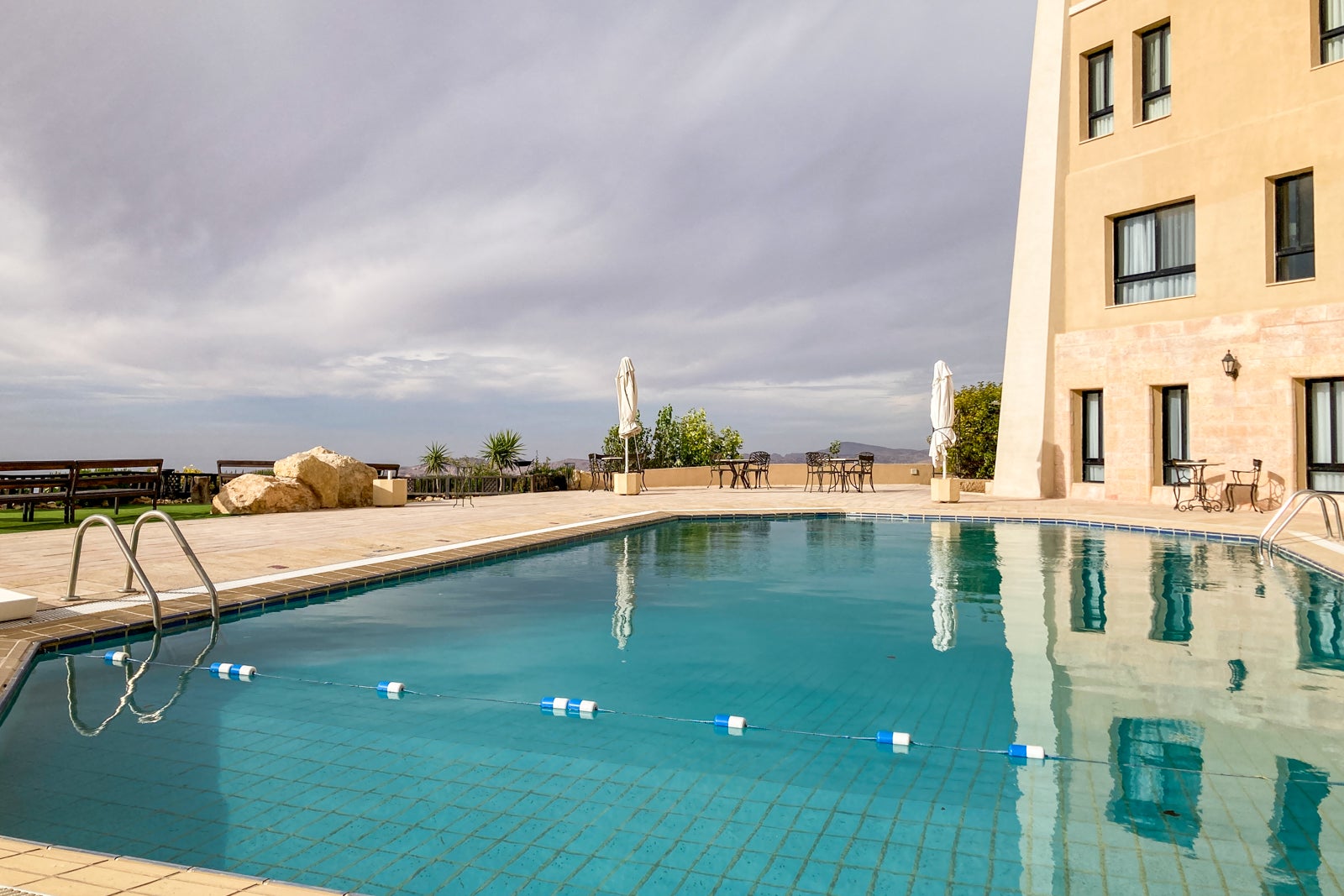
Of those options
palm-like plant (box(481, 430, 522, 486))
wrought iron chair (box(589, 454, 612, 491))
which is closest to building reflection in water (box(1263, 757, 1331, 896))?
wrought iron chair (box(589, 454, 612, 491))

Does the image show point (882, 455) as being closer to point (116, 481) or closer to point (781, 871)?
point (116, 481)

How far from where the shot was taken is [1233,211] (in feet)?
41.2

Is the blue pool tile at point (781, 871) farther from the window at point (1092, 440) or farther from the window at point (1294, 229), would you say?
the window at point (1092, 440)

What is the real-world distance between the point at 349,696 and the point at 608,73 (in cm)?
1613

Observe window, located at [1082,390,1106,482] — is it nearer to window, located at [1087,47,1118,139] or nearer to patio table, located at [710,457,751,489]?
window, located at [1087,47,1118,139]

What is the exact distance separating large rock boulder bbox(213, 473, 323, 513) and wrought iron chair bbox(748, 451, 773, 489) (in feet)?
37.4

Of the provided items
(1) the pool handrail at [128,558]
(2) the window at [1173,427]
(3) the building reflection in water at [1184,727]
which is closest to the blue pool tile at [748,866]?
(3) the building reflection in water at [1184,727]

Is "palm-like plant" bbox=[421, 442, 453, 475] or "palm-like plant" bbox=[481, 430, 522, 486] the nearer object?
"palm-like plant" bbox=[421, 442, 453, 475]

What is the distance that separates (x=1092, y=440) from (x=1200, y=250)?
3727mm

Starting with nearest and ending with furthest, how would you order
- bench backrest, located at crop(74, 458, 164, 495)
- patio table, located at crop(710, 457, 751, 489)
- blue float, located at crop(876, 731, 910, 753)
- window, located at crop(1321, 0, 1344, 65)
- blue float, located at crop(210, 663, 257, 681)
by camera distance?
blue float, located at crop(876, 731, 910, 753) < blue float, located at crop(210, 663, 257, 681) < bench backrest, located at crop(74, 458, 164, 495) < window, located at crop(1321, 0, 1344, 65) < patio table, located at crop(710, 457, 751, 489)

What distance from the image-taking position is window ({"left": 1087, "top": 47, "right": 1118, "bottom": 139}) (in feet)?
47.5

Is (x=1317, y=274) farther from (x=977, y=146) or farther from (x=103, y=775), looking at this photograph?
(x=103, y=775)

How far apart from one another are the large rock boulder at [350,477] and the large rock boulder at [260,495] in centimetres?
90

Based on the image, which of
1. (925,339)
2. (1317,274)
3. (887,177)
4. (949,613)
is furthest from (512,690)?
(925,339)
